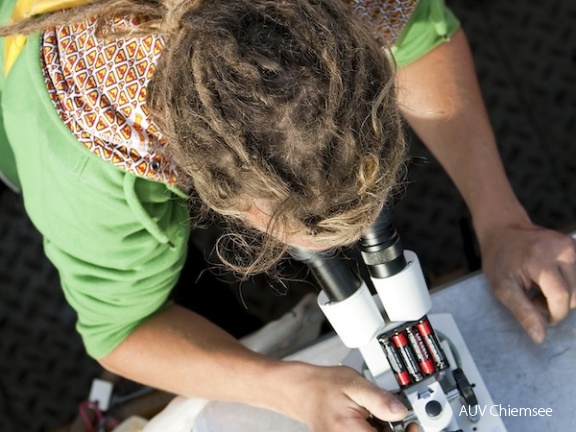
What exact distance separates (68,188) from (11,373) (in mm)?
874

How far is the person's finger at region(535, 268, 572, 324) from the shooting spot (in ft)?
3.16

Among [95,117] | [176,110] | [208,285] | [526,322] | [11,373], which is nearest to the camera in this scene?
[176,110]

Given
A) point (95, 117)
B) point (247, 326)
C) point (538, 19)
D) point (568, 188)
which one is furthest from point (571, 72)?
point (95, 117)

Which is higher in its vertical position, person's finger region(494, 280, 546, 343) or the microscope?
the microscope

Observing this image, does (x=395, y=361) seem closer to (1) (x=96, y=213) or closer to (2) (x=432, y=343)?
(2) (x=432, y=343)

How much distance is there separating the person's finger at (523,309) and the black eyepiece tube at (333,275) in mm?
268

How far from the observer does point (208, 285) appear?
136 cm

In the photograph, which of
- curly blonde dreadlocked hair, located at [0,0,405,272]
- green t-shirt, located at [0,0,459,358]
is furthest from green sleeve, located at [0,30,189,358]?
curly blonde dreadlocked hair, located at [0,0,405,272]

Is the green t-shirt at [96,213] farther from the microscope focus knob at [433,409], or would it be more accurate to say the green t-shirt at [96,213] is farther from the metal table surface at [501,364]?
the microscope focus knob at [433,409]

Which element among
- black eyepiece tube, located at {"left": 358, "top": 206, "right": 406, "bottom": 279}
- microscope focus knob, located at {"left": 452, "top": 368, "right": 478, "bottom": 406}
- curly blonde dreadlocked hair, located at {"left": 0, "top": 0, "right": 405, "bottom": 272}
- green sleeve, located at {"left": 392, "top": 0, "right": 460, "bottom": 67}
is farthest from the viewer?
green sleeve, located at {"left": 392, "top": 0, "right": 460, "bottom": 67}

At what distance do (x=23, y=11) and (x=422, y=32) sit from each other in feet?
1.59

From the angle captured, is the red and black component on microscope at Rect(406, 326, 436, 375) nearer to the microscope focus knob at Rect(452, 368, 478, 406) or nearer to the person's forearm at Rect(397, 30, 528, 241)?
the microscope focus knob at Rect(452, 368, 478, 406)

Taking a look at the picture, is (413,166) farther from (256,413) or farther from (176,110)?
(176,110)

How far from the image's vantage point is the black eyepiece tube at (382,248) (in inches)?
30.8
